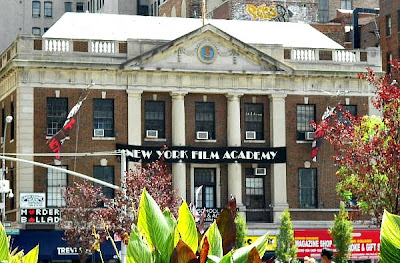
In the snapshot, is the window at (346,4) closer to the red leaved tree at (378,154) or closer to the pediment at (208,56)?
the pediment at (208,56)

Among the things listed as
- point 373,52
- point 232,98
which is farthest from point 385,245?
point 373,52

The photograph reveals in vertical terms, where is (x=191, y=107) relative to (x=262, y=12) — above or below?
below

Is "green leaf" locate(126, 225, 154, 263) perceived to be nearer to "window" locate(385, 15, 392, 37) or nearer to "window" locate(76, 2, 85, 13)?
"window" locate(385, 15, 392, 37)

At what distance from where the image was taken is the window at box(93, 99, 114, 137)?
60438mm

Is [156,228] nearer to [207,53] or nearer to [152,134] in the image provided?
[152,134]

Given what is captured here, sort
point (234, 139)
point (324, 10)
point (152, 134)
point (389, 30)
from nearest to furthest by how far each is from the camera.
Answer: point (152, 134), point (234, 139), point (389, 30), point (324, 10)

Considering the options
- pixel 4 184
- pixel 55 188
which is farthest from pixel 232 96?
pixel 4 184

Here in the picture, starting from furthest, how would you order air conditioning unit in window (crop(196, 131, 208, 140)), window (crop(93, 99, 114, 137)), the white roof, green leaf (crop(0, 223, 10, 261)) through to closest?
1. the white roof
2. air conditioning unit in window (crop(196, 131, 208, 140))
3. window (crop(93, 99, 114, 137))
4. green leaf (crop(0, 223, 10, 261))

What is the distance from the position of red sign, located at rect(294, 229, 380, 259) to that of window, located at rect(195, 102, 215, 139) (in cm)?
745

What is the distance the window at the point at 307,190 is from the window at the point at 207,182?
193 inches

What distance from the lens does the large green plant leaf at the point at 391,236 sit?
517 cm

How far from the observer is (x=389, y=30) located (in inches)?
3189

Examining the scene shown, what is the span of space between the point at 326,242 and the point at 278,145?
245 inches

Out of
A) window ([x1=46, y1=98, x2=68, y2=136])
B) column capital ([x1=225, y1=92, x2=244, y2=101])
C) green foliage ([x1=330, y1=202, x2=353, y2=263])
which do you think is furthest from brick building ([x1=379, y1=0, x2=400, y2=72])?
window ([x1=46, y1=98, x2=68, y2=136])
